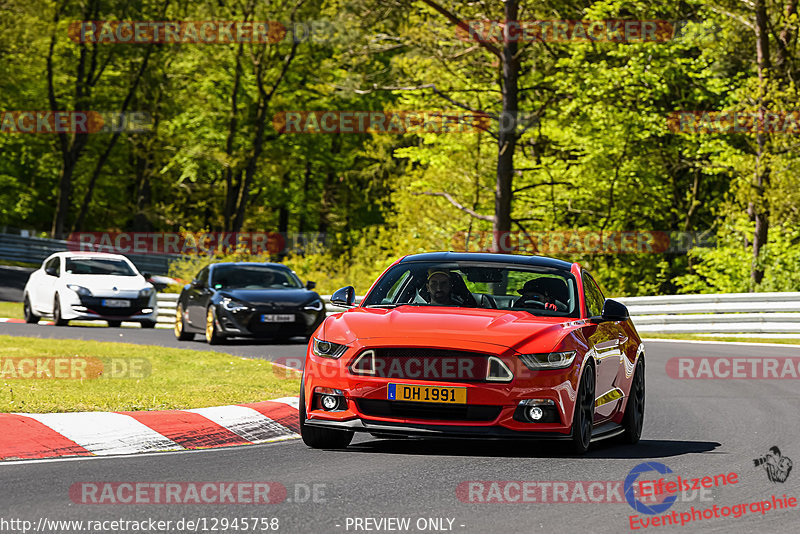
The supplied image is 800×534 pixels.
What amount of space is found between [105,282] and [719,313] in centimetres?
1342

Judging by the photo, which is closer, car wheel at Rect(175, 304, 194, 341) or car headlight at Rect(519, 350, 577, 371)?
car headlight at Rect(519, 350, 577, 371)

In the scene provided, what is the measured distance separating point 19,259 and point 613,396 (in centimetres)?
4386

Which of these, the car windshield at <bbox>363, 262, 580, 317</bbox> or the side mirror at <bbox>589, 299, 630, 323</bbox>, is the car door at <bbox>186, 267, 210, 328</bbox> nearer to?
the car windshield at <bbox>363, 262, 580, 317</bbox>

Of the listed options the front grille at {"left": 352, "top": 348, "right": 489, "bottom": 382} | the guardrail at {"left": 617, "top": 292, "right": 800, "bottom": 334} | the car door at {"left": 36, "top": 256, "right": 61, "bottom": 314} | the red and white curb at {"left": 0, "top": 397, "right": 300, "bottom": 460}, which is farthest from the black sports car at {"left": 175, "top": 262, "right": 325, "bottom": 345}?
the front grille at {"left": 352, "top": 348, "right": 489, "bottom": 382}

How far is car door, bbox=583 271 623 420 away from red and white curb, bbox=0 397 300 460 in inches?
104

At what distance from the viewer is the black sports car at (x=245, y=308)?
2220cm

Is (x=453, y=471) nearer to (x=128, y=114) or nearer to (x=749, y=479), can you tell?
(x=749, y=479)

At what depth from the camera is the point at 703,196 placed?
45938 mm

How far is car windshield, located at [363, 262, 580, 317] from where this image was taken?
10203 millimetres

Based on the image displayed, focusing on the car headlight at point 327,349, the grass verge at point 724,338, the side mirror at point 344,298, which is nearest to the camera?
the car headlight at point 327,349

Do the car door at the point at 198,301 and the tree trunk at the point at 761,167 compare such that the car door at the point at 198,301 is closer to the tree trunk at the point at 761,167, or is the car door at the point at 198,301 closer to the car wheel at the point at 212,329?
the car wheel at the point at 212,329

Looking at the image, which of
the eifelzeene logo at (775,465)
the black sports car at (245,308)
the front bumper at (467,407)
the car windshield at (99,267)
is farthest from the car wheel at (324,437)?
the car windshield at (99,267)

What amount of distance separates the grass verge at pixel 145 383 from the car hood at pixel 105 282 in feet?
24.0

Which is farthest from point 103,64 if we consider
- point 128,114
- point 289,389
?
point 289,389
